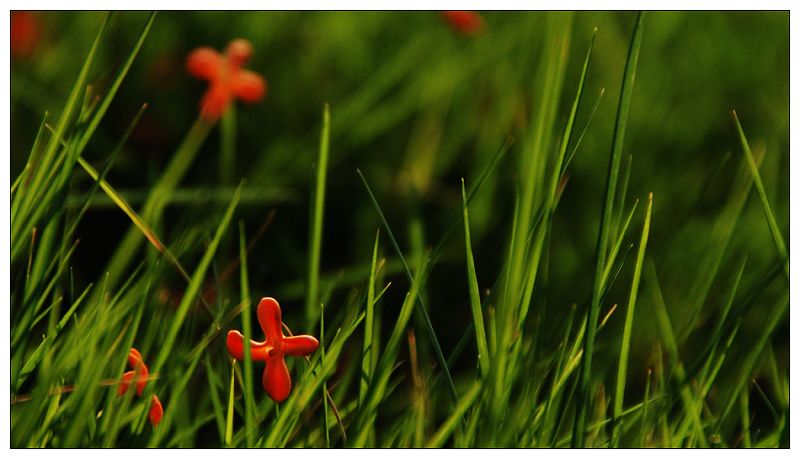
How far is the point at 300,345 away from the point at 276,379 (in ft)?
0.10

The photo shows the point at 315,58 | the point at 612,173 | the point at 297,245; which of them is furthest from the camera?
the point at 315,58

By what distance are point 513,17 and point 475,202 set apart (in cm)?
44

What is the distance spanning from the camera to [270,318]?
636 mm

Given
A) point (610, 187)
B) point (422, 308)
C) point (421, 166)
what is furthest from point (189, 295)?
point (421, 166)

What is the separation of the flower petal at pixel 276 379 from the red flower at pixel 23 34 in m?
0.94

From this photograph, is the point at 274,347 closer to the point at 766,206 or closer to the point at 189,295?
the point at 189,295

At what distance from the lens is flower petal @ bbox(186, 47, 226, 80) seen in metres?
1.11

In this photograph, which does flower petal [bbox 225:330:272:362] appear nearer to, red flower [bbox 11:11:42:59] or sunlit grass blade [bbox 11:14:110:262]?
sunlit grass blade [bbox 11:14:110:262]

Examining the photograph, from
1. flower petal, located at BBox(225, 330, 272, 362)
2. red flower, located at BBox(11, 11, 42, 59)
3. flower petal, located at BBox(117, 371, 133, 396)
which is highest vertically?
red flower, located at BBox(11, 11, 42, 59)

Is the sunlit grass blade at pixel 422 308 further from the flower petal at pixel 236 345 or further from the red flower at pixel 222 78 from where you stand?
the red flower at pixel 222 78

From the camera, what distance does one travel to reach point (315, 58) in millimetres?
1473

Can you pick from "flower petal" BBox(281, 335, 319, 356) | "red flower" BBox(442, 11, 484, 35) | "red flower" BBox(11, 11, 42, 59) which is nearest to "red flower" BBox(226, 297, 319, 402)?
"flower petal" BBox(281, 335, 319, 356)
